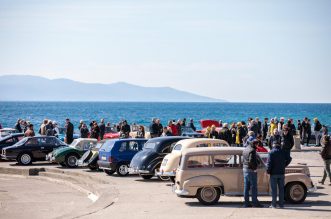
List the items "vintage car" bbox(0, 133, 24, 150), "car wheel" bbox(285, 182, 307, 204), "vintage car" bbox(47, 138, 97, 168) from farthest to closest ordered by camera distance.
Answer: "vintage car" bbox(0, 133, 24, 150) < "vintage car" bbox(47, 138, 97, 168) < "car wheel" bbox(285, 182, 307, 204)

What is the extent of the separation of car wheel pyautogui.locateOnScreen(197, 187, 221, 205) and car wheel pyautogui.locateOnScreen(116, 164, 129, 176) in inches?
354

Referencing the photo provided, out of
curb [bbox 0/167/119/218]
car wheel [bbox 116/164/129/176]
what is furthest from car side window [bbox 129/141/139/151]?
curb [bbox 0/167/119/218]

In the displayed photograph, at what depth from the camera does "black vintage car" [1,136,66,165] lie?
32.6 meters

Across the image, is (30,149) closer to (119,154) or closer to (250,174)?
(119,154)

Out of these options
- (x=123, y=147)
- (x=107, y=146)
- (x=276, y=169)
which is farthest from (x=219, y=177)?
(x=107, y=146)

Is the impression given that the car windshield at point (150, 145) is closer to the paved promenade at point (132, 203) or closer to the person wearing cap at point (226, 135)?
the paved promenade at point (132, 203)

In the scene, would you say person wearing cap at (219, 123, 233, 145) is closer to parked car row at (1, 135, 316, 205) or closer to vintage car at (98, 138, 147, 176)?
parked car row at (1, 135, 316, 205)

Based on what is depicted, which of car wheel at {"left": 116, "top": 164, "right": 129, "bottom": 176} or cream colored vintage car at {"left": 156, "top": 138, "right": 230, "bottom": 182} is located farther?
car wheel at {"left": 116, "top": 164, "right": 129, "bottom": 176}

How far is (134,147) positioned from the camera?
89.4 feet

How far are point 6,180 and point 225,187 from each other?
1252 centimetres

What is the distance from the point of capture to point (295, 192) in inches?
721

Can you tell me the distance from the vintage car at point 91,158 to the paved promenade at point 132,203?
188 cm

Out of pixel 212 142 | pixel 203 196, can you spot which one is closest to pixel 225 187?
pixel 203 196

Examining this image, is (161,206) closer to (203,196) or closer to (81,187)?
(203,196)
